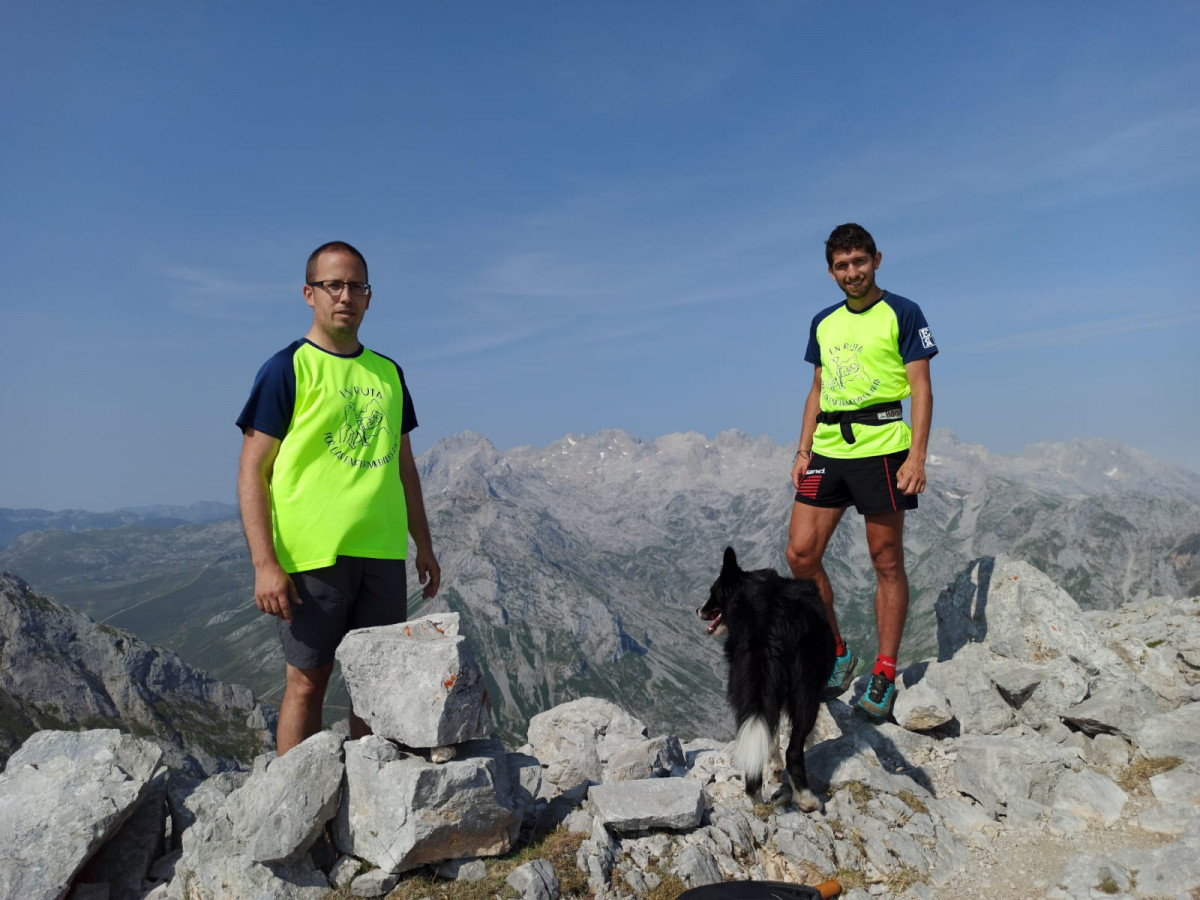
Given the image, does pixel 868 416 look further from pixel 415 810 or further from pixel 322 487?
pixel 415 810

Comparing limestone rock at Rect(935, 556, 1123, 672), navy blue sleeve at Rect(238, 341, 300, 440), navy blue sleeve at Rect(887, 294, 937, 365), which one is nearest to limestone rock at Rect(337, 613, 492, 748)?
navy blue sleeve at Rect(238, 341, 300, 440)

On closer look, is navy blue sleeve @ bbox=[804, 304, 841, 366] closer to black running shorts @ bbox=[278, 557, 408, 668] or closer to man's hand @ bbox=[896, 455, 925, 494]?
man's hand @ bbox=[896, 455, 925, 494]

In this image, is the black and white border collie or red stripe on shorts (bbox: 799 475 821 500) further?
red stripe on shorts (bbox: 799 475 821 500)

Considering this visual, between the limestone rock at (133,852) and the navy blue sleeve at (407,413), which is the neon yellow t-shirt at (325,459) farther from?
the limestone rock at (133,852)

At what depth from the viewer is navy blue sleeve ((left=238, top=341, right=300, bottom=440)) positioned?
6.12 meters

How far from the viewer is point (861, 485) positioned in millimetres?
8320

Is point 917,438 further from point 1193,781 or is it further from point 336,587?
point 336,587

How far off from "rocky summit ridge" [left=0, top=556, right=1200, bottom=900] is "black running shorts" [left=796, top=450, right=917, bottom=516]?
2816mm

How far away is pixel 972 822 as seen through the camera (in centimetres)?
764

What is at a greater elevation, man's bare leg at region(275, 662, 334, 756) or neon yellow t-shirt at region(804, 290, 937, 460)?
neon yellow t-shirt at region(804, 290, 937, 460)

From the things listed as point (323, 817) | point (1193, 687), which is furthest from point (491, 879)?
point (1193, 687)

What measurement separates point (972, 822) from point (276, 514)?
24.6ft

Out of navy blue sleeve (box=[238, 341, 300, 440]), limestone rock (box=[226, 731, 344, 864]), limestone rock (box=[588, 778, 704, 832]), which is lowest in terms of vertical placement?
limestone rock (box=[588, 778, 704, 832])

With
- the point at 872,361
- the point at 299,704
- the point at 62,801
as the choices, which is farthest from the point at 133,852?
the point at 872,361
